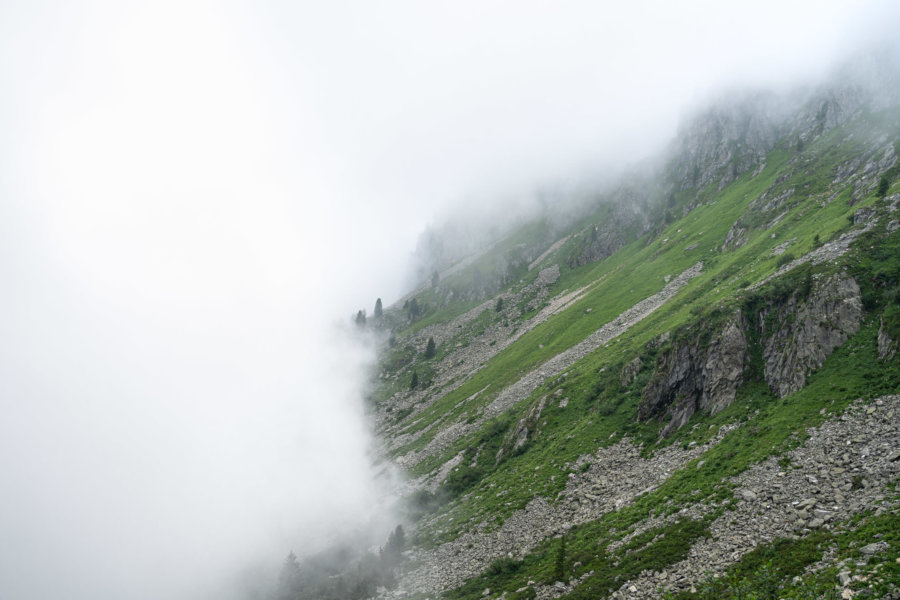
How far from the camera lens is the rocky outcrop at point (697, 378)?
4581cm

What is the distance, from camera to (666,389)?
51312mm

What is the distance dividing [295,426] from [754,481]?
435ft

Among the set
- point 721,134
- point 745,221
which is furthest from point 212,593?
point 721,134

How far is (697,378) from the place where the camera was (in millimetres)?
48625

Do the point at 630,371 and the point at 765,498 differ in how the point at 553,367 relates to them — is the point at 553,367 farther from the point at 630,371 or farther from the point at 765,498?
the point at 765,498

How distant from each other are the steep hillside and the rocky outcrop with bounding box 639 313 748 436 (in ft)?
0.68

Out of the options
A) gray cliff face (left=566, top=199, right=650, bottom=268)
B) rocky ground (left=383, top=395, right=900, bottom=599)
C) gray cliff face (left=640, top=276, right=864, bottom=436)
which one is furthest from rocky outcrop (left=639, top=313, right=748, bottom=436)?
gray cliff face (left=566, top=199, right=650, bottom=268)

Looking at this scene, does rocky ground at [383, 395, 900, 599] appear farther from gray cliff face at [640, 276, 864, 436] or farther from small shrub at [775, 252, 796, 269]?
small shrub at [775, 252, 796, 269]

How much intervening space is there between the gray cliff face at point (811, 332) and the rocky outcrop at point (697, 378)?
3146 mm

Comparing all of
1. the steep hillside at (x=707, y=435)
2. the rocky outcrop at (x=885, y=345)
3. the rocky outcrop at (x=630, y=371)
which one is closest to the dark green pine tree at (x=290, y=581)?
the steep hillside at (x=707, y=435)

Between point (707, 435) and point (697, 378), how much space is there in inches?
346

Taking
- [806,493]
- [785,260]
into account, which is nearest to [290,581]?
[806,493]

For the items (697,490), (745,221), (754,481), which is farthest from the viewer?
(745,221)

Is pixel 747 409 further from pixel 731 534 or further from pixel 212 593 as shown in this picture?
pixel 212 593
